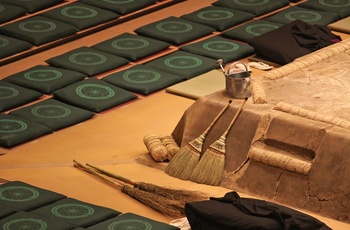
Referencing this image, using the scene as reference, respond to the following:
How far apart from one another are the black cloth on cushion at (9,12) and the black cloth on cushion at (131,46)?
97 centimetres

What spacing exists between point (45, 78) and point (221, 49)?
148cm

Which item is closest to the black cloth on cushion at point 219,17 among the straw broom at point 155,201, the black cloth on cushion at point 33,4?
the black cloth on cushion at point 33,4

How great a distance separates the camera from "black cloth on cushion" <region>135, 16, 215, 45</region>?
1181cm

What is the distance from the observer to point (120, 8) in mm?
12430

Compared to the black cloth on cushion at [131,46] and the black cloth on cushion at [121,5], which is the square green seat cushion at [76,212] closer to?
the black cloth on cushion at [131,46]

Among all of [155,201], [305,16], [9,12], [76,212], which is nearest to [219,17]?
[305,16]

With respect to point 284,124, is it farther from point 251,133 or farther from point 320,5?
point 320,5

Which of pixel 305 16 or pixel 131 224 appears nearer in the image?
pixel 131 224

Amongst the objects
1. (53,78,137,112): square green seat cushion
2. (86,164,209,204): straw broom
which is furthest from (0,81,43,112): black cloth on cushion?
(86,164,209,204): straw broom

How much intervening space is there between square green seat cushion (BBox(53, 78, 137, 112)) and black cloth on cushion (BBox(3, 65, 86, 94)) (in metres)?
0.11

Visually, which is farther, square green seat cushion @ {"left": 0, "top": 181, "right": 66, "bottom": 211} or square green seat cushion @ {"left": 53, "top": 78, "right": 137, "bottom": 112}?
square green seat cushion @ {"left": 53, "top": 78, "right": 137, "bottom": 112}

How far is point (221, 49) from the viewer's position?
456 inches

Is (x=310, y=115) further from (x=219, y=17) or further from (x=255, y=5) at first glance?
(x=255, y=5)

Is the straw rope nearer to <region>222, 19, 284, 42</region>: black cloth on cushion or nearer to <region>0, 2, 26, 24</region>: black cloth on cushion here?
<region>222, 19, 284, 42</region>: black cloth on cushion
